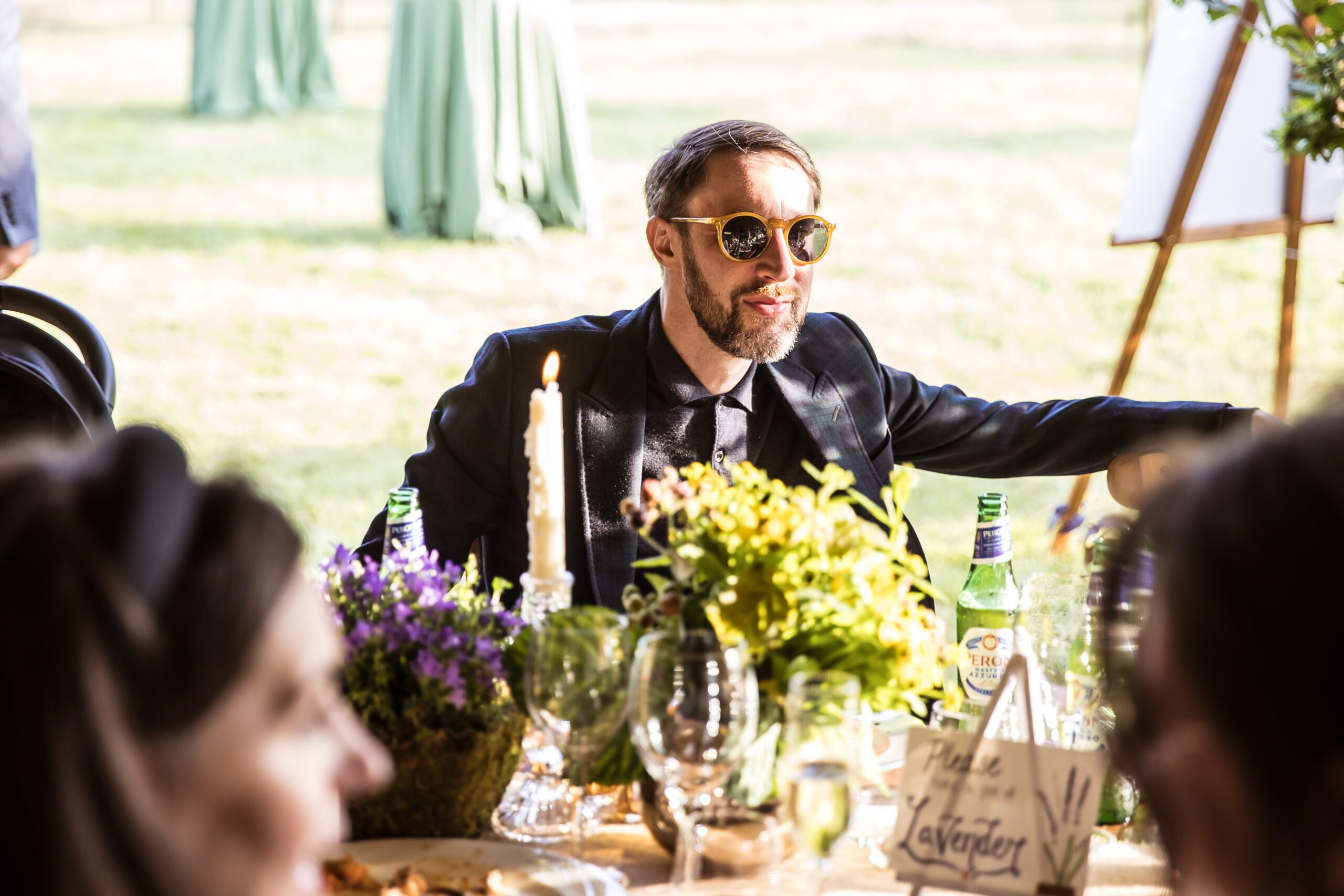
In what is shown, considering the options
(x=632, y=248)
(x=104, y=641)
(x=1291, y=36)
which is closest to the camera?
(x=104, y=641)

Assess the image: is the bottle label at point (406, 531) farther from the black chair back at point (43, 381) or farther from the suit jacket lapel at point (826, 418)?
the suit jacket lapel at point (826, 418)

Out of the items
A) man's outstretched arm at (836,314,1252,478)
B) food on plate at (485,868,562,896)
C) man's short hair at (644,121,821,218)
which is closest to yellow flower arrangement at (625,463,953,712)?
food on plate at (485,868,562,896)

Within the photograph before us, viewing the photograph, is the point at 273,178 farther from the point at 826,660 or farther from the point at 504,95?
the point at 826,660

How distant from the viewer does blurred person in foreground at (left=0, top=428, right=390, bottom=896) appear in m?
0.64

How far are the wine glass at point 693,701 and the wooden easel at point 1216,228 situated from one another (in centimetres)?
229

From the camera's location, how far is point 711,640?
3.54ft

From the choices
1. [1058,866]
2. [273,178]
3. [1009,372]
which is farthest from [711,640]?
[273,178]

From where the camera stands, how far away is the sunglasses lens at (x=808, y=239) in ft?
7.73

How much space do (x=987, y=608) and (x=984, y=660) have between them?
0.16 m

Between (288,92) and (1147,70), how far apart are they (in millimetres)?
8920

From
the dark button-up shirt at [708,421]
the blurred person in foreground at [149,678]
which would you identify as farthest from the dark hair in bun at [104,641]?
the dark button-up shirt at [708,421]

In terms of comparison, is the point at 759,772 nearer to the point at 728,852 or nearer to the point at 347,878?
the point at 728,852

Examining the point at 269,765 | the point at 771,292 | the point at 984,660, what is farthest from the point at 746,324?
the point at 269,765

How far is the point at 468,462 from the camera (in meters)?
2.16
